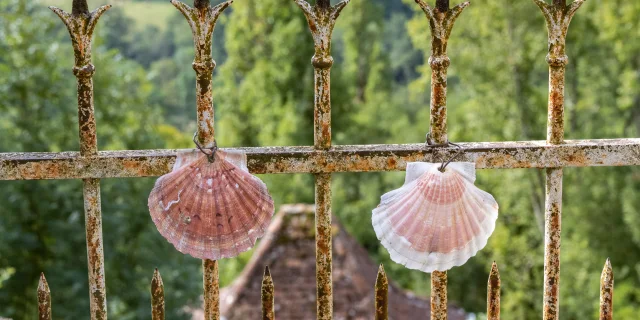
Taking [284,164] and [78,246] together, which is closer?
[284,164]

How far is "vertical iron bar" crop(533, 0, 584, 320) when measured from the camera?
2283 millimetres

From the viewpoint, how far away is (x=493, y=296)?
8.02 ft

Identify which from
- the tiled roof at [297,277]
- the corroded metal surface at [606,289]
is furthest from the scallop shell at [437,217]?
the tiled roof at [297,277]

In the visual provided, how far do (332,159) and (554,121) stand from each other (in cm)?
67

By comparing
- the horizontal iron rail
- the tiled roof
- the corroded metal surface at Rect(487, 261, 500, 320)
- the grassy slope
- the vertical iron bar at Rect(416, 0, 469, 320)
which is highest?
the grassy slope

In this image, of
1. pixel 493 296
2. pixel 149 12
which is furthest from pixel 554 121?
pixel 149 12

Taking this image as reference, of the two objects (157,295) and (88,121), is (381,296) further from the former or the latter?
(88,121)

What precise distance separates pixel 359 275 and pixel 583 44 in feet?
40.6

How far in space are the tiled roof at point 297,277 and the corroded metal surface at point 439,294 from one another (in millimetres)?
8171

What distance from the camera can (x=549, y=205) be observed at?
2.40 metres

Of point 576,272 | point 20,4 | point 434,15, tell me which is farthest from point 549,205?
point 576,272

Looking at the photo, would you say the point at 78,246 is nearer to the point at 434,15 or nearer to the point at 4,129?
the point at 4,129

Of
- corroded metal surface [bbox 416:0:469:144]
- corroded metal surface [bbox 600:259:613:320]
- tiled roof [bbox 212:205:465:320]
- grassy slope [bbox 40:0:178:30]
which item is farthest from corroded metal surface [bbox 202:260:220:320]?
grassy slope [bbox 40:0:178:30]

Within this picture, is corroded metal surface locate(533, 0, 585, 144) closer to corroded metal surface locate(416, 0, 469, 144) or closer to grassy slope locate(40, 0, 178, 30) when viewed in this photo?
corroded metal surface locate(416, 0, 469, 144)
